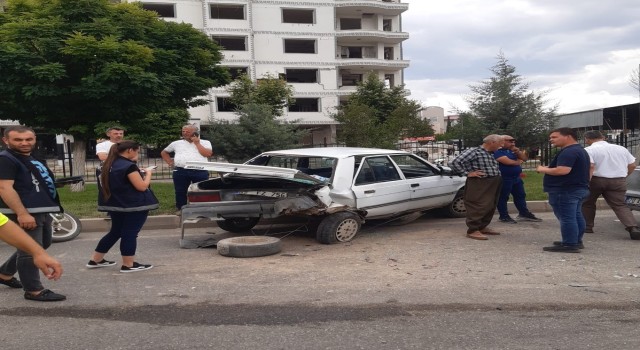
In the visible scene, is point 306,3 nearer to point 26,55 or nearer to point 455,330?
point 26,55

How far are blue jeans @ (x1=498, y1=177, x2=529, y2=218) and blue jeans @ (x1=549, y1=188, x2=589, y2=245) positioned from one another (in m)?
1.86

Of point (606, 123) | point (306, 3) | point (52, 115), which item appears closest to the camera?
point (52, 115)

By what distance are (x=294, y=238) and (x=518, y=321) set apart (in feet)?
12.9

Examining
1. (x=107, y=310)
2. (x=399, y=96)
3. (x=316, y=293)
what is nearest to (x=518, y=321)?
(x=316, y=293)

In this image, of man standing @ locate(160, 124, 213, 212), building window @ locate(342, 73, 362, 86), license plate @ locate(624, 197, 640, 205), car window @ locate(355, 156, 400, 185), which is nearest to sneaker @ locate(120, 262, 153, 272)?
man standing @ locate(160, 124, 213, 212)

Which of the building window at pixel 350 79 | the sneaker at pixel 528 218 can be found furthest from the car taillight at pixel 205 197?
the building window at pixel 350 79

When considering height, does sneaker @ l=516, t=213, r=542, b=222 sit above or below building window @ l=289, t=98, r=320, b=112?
below

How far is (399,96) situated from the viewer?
125 ft

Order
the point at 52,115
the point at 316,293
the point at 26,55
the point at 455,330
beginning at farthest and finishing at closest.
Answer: the point at 52,115 < the point at 26,55 < the point at 316,293 < the point at 455,330

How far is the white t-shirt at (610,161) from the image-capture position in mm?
6945

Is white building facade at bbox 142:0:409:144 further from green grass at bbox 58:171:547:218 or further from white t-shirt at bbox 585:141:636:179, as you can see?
white t-shirt at bbox 585:141:636:179

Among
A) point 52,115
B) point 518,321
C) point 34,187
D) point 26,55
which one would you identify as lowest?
point 518,321

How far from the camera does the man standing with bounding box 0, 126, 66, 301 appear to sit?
166 inches

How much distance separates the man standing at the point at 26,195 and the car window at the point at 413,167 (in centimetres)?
504
